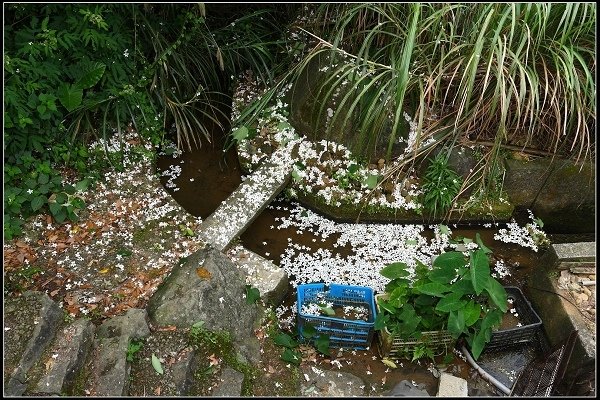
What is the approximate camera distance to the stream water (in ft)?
12.9

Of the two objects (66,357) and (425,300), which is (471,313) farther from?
(66,357)

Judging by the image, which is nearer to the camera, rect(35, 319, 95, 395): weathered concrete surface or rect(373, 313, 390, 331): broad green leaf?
rect(35, 319, 95, 395): weathered concrete surface

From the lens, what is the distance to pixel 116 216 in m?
3.71

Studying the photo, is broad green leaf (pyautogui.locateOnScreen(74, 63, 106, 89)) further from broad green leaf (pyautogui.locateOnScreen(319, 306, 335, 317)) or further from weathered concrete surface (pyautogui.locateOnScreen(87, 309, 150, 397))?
broad green leaf (pyautogui.locateOnScreen(319, 306, 335, 317))

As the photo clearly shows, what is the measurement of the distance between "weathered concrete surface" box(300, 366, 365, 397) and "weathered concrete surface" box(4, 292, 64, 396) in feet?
4.66

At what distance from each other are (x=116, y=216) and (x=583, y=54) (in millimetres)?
3643

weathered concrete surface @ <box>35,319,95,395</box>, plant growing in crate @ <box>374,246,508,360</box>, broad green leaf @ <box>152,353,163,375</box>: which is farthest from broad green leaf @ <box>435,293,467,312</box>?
weathered concrete surface @ <box>35,319,95,395</box>

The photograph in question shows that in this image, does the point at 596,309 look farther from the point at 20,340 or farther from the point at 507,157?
the point at 20,340

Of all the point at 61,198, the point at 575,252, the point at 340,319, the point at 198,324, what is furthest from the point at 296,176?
the point at 575,252

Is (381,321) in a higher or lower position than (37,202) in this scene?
lower

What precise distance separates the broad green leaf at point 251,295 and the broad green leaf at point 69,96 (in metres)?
1.74

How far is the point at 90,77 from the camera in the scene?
11.9 ft

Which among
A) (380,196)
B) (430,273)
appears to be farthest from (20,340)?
(380,196)

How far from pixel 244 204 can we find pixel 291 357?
1.28m
